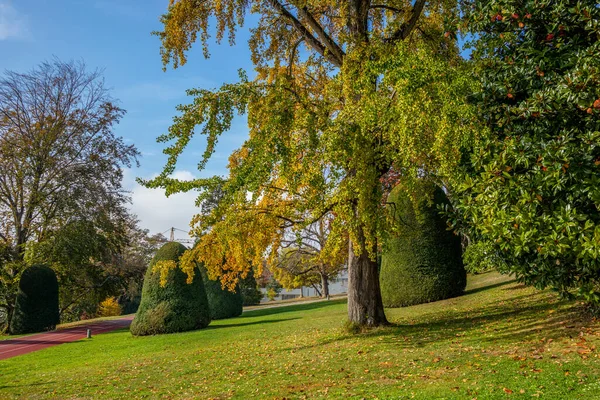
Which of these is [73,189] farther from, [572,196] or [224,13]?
[572,196]

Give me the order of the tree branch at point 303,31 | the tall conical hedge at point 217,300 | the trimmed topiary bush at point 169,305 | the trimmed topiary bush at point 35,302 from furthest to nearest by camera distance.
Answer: the trimmed topiary bush at point 35,302
the tall conical hedge at point 217,300
the trimmed topiary bush at point 169,305
the tree branch at point 303,31

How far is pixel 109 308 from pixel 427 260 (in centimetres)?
3429

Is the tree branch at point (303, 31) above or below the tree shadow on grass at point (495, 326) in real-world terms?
above

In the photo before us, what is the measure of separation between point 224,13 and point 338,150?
264 inches

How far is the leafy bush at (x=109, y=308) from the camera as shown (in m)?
41.3

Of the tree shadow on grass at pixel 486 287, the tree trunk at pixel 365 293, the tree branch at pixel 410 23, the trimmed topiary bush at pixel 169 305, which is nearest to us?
the tree trunk at pixel 365 293

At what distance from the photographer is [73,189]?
95.2ft

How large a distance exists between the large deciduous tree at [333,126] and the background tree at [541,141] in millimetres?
733

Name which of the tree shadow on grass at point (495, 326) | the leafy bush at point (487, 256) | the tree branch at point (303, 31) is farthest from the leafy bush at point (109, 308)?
the leafy bush at point (487, 256)

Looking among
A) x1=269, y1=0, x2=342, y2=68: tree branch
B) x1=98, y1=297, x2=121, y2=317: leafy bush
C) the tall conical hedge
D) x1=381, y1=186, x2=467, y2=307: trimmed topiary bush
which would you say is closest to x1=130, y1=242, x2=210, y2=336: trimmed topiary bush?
the tall conical hedge

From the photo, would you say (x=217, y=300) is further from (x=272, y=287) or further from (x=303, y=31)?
(x=272, y=287)

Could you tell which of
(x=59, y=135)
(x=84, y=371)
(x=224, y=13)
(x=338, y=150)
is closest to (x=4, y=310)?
(x=59, y=135)

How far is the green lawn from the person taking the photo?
256 inches

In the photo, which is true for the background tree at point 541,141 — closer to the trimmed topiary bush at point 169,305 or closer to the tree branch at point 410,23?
the tree branch at point 410,23
